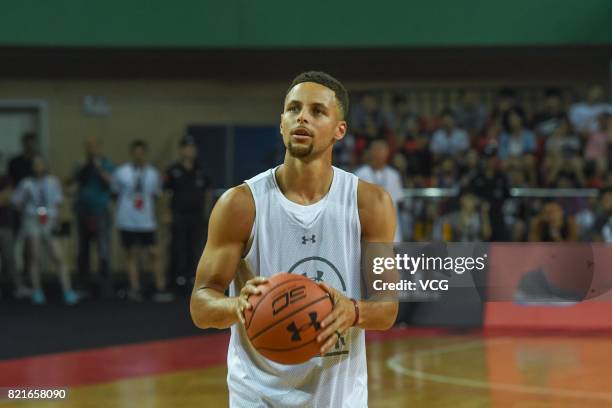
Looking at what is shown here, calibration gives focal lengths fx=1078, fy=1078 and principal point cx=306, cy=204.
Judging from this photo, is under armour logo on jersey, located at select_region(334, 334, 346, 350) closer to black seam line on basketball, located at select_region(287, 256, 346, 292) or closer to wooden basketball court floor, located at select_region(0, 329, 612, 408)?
black seam line on basketball, located at select_region(287, 256, 346, 292)

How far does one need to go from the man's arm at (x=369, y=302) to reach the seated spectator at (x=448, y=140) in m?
9.33

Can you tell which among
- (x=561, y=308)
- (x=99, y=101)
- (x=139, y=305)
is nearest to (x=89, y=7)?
(x=99, y=101)

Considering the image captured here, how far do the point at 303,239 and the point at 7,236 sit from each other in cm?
1037

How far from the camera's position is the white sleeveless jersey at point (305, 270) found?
11.7 feet

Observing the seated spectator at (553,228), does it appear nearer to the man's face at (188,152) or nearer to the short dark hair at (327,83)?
the man's face at (188,152)

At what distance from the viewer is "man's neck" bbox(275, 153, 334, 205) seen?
360 cm

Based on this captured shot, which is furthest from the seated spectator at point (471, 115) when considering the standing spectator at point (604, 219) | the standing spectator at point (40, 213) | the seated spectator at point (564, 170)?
the standing spectator at point (40, 213)

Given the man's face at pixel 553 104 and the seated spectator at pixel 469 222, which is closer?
the seated spectator at pixel 469 222

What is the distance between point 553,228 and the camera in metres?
10.8

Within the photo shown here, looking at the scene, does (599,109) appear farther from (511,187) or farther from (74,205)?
→ (74,205)

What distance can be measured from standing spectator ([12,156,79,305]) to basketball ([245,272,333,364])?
9.66 meters

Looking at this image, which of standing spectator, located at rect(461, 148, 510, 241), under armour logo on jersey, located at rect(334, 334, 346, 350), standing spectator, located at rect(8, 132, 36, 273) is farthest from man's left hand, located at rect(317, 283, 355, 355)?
standing spectator, located at rect(8, 132, 36, 273)

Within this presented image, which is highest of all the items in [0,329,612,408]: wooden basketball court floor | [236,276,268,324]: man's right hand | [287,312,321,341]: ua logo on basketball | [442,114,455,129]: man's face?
[442,114,455,129]: man's face

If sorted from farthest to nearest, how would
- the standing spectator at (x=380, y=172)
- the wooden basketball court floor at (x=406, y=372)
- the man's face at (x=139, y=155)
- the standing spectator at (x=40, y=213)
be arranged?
the man's face at (x=139, y=155) → the standing spectator at (x=40, y=213) → the standing spectator at (x=380, y=172) → the wooden basketball court floor at (x=406, y=372)
